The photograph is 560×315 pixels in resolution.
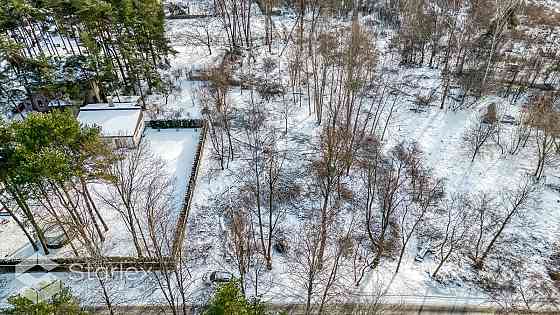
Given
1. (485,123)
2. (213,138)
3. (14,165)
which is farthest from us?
(485,123)

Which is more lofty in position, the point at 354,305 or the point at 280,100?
the point at 280,100

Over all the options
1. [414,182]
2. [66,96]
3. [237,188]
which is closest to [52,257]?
[237,188]

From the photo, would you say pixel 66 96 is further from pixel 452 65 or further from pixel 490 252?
pixel 452 65

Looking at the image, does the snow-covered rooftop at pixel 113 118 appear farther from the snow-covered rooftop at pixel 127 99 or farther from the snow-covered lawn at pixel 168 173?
the snow-covered lawn at pixel 168 173

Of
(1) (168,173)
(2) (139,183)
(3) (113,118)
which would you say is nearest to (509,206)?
(1) (168,173)

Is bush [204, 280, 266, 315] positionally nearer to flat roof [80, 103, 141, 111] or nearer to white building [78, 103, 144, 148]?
white building [78, 103, 144, 148]

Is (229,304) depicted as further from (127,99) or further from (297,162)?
(127,99)

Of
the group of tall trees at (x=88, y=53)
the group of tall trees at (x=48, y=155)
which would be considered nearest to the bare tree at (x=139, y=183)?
the group of tall trees at (x=48, y=155)

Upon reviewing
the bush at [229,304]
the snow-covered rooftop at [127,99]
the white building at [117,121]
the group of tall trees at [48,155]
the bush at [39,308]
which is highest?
the group of tall trees at [48,155]
